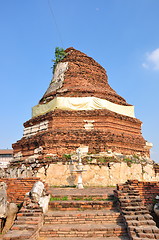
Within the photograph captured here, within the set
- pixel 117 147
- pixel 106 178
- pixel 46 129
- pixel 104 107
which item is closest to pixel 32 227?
pixel 106 178

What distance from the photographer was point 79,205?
235 inches

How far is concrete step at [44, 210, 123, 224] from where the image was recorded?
527 cm

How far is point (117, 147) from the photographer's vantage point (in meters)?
11.3

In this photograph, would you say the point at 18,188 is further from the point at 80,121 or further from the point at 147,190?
the point at 80,121

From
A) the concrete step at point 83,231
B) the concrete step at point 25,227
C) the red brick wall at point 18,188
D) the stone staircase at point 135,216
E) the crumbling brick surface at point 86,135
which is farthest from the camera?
the crumbling brick surface at point 86,135

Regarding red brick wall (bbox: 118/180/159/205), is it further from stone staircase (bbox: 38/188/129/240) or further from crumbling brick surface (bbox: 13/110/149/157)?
crumbling brick surface (bbox: 13/110/149/157)

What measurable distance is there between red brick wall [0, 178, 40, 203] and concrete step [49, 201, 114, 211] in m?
0.98

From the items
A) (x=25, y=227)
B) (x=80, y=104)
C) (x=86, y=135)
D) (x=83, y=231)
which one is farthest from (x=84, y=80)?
(x=25, y=227)

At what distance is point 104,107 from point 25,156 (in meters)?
5.51

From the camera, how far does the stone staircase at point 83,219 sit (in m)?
4.73

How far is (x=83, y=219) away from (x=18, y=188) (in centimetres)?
241

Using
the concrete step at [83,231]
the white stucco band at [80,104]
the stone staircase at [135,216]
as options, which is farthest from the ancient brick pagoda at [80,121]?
the concrete step at [83,231]

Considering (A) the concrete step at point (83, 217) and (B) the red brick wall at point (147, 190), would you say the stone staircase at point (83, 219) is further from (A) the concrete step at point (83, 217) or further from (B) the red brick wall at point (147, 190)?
(B) the red brick wall at point (147, 190)

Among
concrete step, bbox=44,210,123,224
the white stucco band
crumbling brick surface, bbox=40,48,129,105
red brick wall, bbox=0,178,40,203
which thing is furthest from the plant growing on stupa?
concrete step, bbox=44,210,123,224
